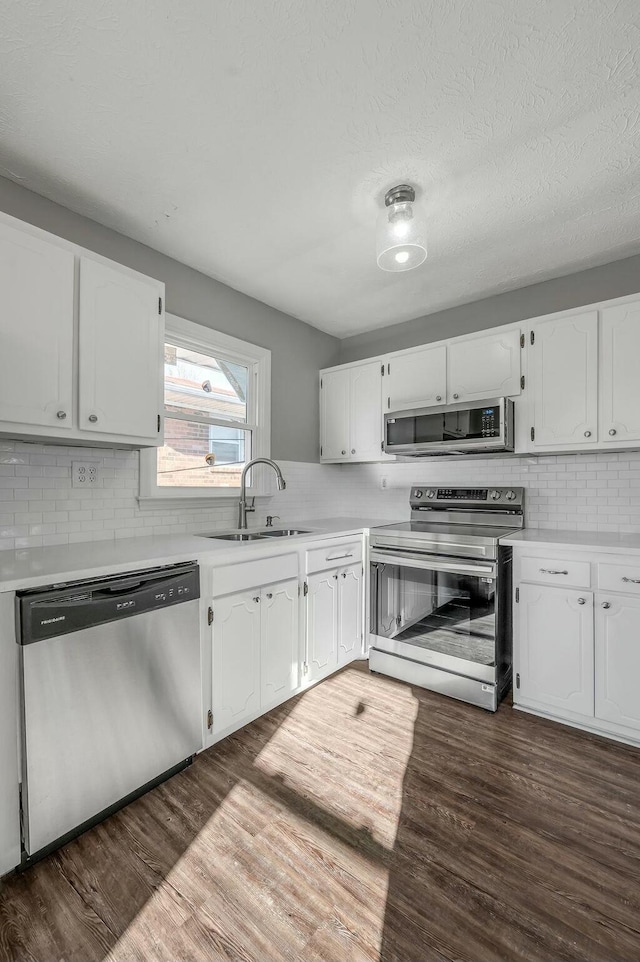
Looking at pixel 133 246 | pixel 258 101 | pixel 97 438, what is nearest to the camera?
pixel 258 101

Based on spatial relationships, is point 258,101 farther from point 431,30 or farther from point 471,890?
point 471,890

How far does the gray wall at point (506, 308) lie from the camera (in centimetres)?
263

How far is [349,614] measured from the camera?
9.61ft

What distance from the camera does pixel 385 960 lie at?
3.81 feet

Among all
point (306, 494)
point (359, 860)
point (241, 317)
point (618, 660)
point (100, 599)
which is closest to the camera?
point (359, 860)

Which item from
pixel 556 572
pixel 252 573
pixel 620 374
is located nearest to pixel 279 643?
pixel 252 573

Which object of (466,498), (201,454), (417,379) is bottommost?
(466,498)

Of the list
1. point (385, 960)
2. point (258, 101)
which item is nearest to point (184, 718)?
point (385, 960)

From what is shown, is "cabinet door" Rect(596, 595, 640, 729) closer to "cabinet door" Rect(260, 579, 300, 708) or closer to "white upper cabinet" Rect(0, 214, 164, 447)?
"cabinet door" Rect(260, 579, 300, 708)

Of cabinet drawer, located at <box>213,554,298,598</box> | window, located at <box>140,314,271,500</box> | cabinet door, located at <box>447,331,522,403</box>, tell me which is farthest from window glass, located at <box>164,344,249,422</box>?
cabinet door, located at <box>447,331,522,403</box>

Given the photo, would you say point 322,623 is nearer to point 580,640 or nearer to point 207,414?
point 580,640

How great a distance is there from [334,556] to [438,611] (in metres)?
0.71

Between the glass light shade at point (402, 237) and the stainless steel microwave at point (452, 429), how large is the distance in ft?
3.48

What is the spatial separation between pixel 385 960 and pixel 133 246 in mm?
3100
